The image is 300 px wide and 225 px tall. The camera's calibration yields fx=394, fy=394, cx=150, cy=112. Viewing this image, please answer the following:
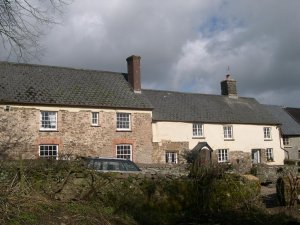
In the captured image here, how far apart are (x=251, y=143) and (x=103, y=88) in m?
16.1

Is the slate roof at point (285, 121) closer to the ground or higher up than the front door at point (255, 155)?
higher up

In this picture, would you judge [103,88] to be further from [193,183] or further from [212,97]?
[193,183]

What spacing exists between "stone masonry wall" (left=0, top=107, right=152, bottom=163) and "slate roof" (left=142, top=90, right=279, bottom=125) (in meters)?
3.01

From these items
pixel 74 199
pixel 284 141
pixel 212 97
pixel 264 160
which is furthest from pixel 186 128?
pixel 74 199

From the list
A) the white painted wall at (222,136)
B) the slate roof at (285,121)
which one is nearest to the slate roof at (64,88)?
the white painted wall at (222,136)

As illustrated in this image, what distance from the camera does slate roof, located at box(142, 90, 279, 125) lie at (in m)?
35.6

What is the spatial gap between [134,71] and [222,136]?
1061 centimetres

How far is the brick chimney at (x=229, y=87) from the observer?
43.5 meters

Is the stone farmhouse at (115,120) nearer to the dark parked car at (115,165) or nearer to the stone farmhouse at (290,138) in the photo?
the dark parked car at (115,165)

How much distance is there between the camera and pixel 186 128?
35188 millimetres

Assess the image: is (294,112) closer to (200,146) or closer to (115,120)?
(200,146)

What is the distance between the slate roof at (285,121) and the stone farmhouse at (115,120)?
652cm

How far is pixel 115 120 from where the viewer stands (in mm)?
30562

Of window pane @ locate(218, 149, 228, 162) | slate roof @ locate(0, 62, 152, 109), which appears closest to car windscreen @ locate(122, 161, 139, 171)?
slate roof @ locate(0, 62, 152, 109)
